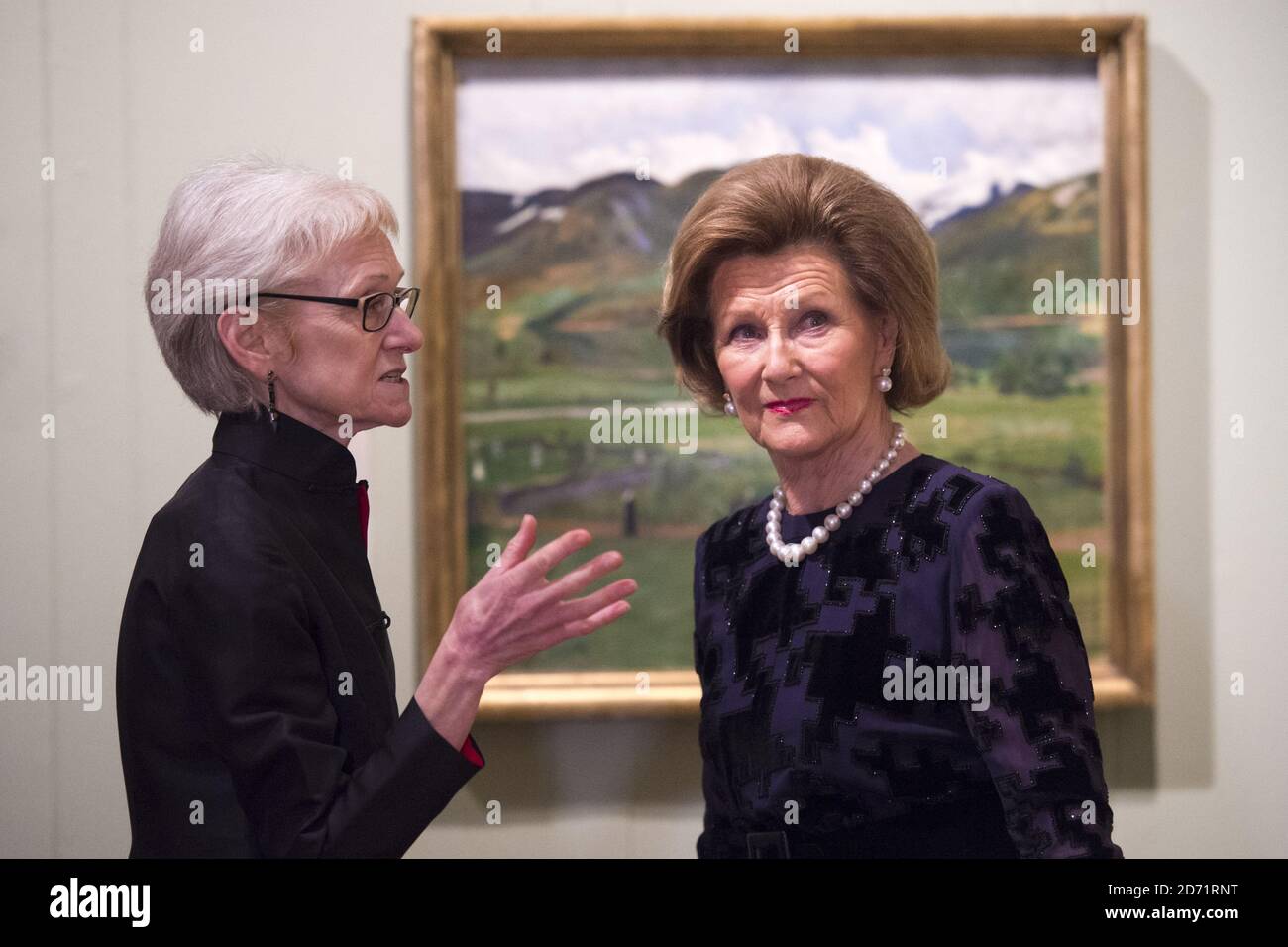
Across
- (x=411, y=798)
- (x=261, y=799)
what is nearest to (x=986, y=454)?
(x=411, y=798)

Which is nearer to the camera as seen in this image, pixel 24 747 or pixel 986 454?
pixel 24 747

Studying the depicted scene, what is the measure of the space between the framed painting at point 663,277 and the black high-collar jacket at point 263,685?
1.05 ft

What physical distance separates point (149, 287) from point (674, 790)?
0.96m

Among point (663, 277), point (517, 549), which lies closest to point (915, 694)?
point (517, 549)

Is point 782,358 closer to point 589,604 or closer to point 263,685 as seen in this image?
point 589,604

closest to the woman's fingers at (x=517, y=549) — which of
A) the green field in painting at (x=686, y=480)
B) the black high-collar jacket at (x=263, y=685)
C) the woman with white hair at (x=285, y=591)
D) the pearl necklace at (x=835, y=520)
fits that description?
the woman with white hair at (x=285, y=591)

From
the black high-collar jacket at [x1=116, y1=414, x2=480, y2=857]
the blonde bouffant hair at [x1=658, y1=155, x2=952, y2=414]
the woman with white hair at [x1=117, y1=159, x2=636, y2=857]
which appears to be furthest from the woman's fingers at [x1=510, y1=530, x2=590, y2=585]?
the blonde bouffant hair at [x1=658, y1=155, x2=952, y2=414]

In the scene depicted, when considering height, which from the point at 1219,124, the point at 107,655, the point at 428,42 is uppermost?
the point at 428,42

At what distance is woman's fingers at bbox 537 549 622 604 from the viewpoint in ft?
3.69

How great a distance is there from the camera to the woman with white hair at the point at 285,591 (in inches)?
44.4

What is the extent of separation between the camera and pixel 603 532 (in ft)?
5.15

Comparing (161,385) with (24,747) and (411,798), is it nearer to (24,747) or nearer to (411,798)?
(24,747)

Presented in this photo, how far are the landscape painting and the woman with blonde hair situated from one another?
1.00 feet

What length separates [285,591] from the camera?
1.15 meters
